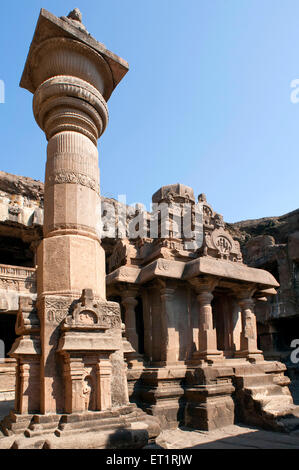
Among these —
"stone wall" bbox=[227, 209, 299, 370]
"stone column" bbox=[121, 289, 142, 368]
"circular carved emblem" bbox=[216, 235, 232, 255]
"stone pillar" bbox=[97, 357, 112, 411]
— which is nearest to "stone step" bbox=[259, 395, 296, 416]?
"stone column" bbox=[121, 289, 142, 368]

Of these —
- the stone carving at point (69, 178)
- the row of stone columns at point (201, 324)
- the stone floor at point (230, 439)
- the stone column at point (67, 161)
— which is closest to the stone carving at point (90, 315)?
the stone column at point (67, 161)

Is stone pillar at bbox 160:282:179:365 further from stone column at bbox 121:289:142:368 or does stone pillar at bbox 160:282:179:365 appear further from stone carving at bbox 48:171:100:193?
A: stone carving at bbox 48:171:100:193

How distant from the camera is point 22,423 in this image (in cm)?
423

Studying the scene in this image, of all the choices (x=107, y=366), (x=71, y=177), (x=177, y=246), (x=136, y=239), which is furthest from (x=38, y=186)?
(x=107, y=366)

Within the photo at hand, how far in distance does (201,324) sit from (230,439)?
242 centimetres

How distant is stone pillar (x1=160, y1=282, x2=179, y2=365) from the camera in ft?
26.2

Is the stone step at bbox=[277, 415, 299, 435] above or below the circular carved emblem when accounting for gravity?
below

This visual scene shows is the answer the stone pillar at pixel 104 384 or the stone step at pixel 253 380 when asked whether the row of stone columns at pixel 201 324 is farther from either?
the stone pillar at pixel 104 384

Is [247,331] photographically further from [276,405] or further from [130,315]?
[130,315]

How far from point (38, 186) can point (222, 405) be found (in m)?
19.1

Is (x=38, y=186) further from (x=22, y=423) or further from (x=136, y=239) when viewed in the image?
(x=22, y=423)

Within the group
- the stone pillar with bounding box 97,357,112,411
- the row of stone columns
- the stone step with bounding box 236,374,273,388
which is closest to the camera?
the stone pillar with bounding box 97,357,112,411

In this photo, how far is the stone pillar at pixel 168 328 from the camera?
7992 millimetres

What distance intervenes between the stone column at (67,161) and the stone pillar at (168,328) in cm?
324
